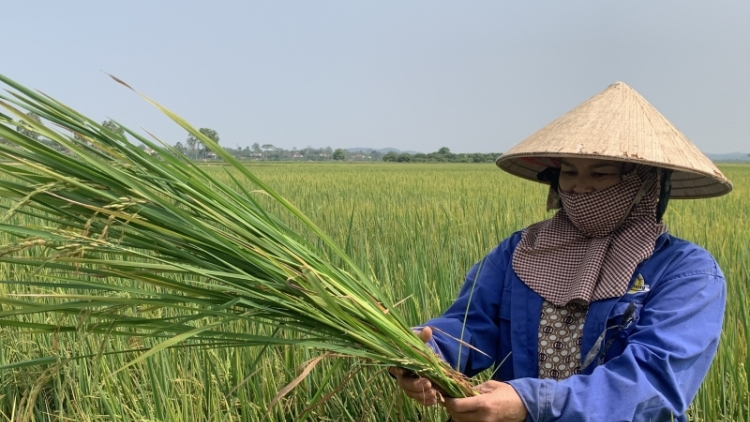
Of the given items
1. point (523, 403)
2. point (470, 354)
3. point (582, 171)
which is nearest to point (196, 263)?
point (523, 403)

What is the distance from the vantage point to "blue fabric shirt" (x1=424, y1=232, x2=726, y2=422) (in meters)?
1.12

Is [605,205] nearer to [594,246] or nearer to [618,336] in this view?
[594,246]

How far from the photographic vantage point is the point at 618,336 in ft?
4.26

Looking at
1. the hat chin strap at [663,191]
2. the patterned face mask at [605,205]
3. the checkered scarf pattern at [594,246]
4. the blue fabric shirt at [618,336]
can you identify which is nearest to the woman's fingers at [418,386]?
the blue fabric shirt at [618,336]

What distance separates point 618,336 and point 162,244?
0.92m

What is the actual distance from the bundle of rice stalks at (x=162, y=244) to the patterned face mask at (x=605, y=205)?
49 cm

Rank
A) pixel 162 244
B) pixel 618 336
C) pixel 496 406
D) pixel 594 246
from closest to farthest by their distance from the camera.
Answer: pixel 162 244, pixel 496 406, pixel 618 336, pixel 594 246

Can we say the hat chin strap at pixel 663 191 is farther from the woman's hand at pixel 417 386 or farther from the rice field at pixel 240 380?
the woman's hand at pixel 417 386

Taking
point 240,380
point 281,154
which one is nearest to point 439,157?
point 281,154

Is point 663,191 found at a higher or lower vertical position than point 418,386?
higher

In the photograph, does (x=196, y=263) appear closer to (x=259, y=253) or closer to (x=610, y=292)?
(x=259, y=253)

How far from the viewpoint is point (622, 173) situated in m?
1.38

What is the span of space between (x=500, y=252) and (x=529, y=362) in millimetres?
282

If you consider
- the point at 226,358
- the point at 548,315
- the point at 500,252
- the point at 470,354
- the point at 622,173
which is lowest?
the point at 226,358
